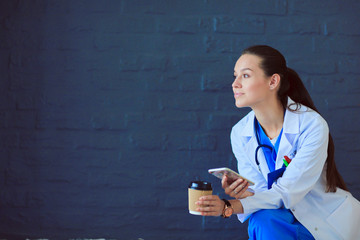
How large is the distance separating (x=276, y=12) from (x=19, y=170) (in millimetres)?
1704


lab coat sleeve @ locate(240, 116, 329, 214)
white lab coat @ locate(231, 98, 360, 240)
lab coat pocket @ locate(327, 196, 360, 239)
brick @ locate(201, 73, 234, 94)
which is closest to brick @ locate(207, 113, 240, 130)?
brick @ locate(201, 73, 234, 94)

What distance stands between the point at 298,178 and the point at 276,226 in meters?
0.21

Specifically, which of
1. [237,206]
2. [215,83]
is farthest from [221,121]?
[237,206]

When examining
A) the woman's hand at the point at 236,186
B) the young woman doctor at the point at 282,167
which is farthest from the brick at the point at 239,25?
the woman's hand at the point at 236,186

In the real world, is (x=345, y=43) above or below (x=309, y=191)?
above

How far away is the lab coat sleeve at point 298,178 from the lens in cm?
162

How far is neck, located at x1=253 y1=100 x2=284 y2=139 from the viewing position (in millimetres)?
1849

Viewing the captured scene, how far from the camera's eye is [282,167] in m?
1.76

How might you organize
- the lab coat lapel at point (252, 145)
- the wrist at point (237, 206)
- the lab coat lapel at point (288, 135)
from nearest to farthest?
the wrist at point (237, 206), the lab coat lapel at point (288, 135), the lab coat lapel at point (252, 145)

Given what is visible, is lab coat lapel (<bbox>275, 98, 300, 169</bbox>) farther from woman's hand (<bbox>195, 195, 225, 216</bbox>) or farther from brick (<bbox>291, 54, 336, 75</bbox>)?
brick (<bbox>291, 54, 336, 75</bbox>)

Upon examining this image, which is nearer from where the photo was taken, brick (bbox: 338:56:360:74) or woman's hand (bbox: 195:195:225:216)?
woman's hand (bbox: 195:195:225:216)

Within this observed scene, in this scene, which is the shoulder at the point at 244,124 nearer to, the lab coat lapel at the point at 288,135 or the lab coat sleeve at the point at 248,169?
the lab coat sleeve at the point at 248,169

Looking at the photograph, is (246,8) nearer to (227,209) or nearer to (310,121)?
(310,121)

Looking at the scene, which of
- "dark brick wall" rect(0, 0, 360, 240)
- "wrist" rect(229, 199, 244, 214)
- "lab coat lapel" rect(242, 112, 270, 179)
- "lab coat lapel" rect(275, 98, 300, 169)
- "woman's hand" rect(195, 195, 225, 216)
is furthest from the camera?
"dark brick wall" rect(0, 0, 360, 240)
